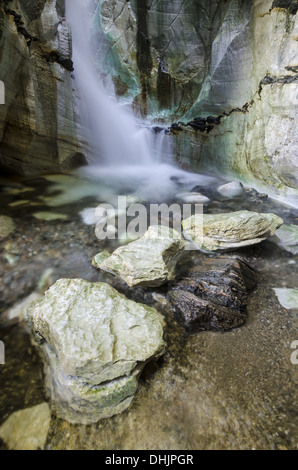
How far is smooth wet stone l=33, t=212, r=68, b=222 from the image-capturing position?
4145mm

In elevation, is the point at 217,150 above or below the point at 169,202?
above

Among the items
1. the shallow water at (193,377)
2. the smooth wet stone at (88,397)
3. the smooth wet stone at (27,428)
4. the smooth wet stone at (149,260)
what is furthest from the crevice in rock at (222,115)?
the smooth wet stone at (27,428)

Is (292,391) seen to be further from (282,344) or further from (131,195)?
(131,195)

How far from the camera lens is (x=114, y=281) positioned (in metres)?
2.62

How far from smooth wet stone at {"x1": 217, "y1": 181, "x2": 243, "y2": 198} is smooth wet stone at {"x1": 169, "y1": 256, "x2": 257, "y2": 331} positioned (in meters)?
3.43

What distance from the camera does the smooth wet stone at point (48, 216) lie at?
13.6 ft

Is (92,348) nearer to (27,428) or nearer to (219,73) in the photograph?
(27,428)

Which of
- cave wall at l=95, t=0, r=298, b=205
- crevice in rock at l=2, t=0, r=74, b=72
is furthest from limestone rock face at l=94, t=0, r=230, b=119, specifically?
crevice in rock at l=2, t=0, r=74, b=72

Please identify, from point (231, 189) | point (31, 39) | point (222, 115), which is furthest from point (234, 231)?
point (31, 39)

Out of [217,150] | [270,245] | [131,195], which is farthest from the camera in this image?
[217,150]

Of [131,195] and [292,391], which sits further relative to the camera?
[131,195]
